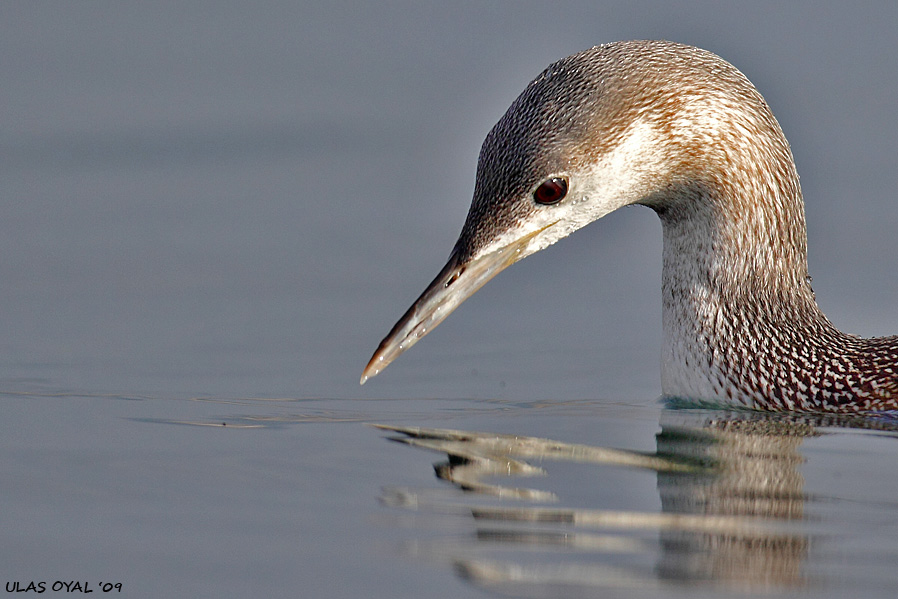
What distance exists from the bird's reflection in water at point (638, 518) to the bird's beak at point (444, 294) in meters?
0.39

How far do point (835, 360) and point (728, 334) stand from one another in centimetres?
51

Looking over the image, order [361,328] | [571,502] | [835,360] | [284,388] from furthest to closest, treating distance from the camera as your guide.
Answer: [361,328] → [284,388] → [835,360] → [571,502]

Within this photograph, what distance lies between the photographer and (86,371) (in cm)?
782

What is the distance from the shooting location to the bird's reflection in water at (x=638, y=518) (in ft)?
16.0

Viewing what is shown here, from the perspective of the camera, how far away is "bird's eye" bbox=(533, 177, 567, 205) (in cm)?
658

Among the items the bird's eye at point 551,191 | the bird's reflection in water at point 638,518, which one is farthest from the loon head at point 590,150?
the bird's reflection in water at point 638,518

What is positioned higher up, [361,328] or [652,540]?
[361,328]

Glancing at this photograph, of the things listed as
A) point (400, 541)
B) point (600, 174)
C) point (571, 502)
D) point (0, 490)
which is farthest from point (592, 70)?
point (0, 490)

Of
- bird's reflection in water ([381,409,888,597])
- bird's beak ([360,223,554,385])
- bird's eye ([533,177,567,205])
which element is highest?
bird's eye ([533,177,567,205])

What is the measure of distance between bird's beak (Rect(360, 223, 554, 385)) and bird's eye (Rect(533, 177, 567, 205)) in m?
0.14

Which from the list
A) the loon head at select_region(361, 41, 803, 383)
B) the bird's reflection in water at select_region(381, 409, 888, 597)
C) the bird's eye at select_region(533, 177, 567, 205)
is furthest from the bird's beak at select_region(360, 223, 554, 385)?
the bird's reflection in water at select_region(381, 409, 888, 597)

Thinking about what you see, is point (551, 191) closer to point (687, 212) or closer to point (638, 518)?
point (687, 212)

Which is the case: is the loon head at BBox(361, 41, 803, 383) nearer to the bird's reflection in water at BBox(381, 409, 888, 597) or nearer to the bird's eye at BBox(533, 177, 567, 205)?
the bird's eye at BBox(533, 177, 567, 205)

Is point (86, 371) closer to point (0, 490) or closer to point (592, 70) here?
point (0, 490)
